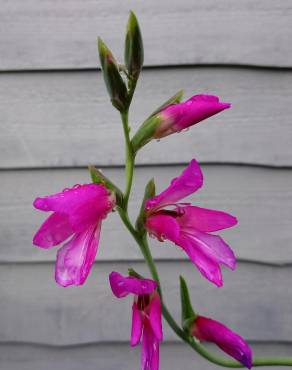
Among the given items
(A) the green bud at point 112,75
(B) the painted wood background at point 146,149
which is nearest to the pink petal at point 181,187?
(A) the green bud at point 112,75

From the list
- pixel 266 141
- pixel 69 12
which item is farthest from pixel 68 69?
pixel 266 141

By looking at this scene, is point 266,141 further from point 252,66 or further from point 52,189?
point 52,189

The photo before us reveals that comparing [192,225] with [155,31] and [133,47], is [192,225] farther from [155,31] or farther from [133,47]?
[155,31]

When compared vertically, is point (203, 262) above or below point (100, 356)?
above

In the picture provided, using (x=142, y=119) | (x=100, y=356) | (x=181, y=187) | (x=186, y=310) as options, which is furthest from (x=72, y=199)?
(x=100, y=356)

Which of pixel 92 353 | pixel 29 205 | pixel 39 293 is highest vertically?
pixel 29 205

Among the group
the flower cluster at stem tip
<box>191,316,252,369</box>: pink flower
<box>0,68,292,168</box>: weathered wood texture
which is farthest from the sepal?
<box>0,68,292,168</box>: weathered wood texture
